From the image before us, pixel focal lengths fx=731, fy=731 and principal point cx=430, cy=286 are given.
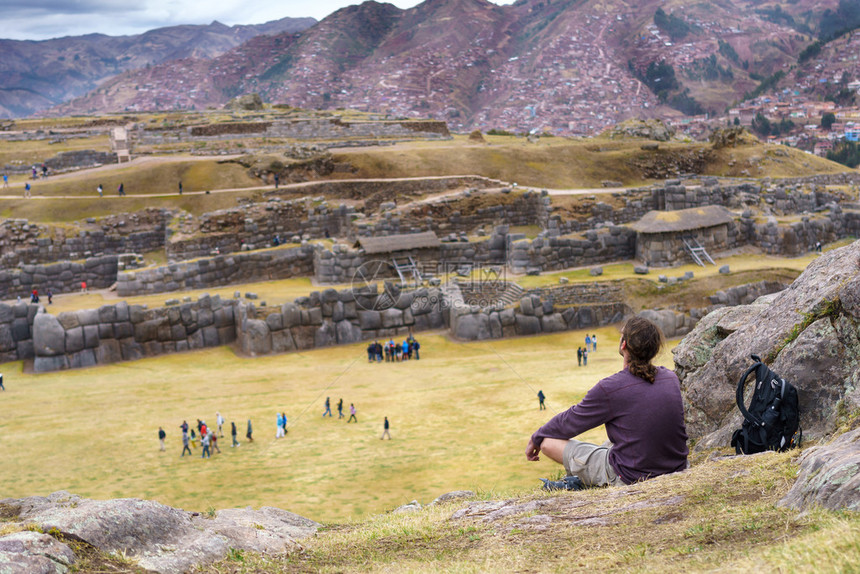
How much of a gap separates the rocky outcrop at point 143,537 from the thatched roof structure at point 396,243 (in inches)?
1315

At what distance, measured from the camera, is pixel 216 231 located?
45.0 meters

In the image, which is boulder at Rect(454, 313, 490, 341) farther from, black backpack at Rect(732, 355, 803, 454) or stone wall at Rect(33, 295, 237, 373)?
black backpack at Rect(732, 355, 803, 454)

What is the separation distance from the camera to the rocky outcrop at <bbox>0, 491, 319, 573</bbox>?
516 centimetres

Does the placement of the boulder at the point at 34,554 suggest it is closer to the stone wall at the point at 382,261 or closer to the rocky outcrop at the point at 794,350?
the rocky outcrop at the point at 794,350

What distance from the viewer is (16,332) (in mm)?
32438

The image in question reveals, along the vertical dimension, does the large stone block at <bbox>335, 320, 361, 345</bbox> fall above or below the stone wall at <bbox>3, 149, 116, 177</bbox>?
below

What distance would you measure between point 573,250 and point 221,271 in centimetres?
1982

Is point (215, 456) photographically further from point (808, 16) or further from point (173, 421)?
point (808, 16)

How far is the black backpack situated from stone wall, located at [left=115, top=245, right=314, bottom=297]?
35763mm

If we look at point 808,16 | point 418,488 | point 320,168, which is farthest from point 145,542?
point 808,16

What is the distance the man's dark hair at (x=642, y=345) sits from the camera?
6.64 metres

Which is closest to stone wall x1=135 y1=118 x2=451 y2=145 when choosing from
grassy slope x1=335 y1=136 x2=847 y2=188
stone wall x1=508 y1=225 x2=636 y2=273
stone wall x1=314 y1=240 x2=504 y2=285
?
grassy slope x1=335 y1=136 x2=847 y2=188

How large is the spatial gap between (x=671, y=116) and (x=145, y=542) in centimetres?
11964

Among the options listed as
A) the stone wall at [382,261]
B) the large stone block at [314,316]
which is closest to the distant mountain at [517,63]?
the stone wall at [382,261]
